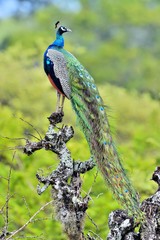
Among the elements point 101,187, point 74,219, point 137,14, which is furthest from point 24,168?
point 137,14

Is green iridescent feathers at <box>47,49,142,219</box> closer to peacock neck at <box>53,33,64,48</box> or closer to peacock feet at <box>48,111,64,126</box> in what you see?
peacock neck at <box>53,33,64,48</box>

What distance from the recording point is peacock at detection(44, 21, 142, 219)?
20.6 ft

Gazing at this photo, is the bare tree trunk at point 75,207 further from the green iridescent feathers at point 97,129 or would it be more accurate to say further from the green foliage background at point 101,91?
the green iridescent feathers at point 97,129

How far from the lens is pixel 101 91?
655 inches

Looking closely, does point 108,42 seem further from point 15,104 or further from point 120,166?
point 120,166

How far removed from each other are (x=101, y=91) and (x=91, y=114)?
10103mm

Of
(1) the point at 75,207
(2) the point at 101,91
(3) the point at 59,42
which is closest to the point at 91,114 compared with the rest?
(3) the point at 59,42

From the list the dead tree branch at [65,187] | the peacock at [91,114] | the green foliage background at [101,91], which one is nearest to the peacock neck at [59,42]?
the peacock at [91,114]

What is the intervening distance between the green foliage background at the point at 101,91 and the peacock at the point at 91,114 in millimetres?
167

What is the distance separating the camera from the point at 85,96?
6594 millimetres

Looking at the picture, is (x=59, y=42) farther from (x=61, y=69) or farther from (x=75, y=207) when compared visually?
(x=75, y=207)

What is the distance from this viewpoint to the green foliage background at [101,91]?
33.6 feet

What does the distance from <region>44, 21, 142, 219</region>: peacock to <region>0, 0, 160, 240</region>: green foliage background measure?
0.55ft

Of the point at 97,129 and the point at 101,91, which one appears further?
the point at 101,91
